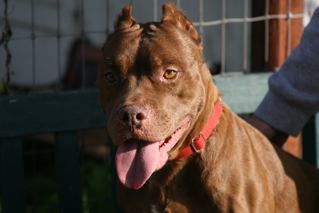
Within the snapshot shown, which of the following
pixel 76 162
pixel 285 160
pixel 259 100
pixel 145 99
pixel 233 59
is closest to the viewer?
pixel 145 99

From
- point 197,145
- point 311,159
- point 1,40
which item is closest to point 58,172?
point 1,40

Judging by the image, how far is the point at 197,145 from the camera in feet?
16.5

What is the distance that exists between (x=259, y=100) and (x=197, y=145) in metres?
1.42

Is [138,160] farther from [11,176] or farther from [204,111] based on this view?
[11,176]

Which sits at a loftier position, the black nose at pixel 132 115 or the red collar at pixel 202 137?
the black nose at pixel 132 115

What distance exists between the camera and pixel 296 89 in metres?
5.80

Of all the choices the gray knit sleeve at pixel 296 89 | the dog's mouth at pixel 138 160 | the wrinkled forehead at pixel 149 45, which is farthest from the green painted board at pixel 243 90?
the dog's mouth at pixel 138 160

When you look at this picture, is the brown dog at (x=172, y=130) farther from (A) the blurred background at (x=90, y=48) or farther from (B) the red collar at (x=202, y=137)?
(A) the blurred background at (x=90, y=48)

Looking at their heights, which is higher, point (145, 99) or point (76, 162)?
point (145, 99)

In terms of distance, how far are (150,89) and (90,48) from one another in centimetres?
379

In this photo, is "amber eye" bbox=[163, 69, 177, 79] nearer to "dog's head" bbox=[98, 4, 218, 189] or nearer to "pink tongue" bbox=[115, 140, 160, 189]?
"dog's head" bbox=[98, 4, 218, 189]

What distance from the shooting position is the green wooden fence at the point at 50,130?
5707 millimetres

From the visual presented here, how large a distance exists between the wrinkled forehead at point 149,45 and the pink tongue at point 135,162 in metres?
0.40

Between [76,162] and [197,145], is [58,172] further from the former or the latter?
[197,145]
